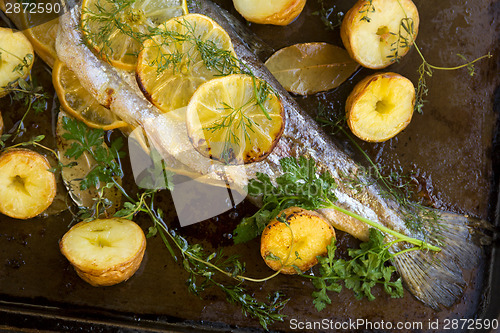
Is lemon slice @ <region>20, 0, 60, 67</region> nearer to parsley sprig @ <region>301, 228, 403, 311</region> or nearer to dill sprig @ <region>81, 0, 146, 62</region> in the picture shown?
dill sprig @ <region>81, 0, 146, 62</region>

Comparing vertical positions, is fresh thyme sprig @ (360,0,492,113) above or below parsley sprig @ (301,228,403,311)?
above

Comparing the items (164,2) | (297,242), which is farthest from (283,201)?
(164,2)

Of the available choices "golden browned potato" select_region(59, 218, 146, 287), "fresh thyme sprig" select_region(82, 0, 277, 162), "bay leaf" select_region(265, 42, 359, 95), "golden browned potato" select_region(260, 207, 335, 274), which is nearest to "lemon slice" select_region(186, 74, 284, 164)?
"fresh thyme sprig" select_region(82, 0, 277, 162)

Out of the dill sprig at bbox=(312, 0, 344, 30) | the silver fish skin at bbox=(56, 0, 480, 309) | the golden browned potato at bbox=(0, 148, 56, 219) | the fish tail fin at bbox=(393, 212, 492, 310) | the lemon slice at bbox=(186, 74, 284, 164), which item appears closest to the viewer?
the lemon slice at bbox=(186, 74, 284, 164)

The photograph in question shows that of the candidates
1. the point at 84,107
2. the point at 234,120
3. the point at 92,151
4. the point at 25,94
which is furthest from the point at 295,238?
the point at 25,94

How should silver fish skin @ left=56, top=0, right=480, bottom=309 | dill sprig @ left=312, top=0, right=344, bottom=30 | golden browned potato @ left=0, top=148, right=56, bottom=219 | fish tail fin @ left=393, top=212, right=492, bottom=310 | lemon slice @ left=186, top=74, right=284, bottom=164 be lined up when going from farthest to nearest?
dill sprig @ left=312, top=0, right=344, bottom=30 → fish tail fin @ left=393, top=212, right=492, bottom=310 → golden browned potato @ left=0, top=148, right=56, bottom=219 → silver fish skin @ left=56, top=0, right=480, bottom=309 → lemon slice @ left=186, top=74, right=284, bottom=164

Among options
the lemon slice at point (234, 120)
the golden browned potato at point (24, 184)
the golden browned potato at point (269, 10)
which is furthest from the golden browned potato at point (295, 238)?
the golden browned potato at point (24, 184)
